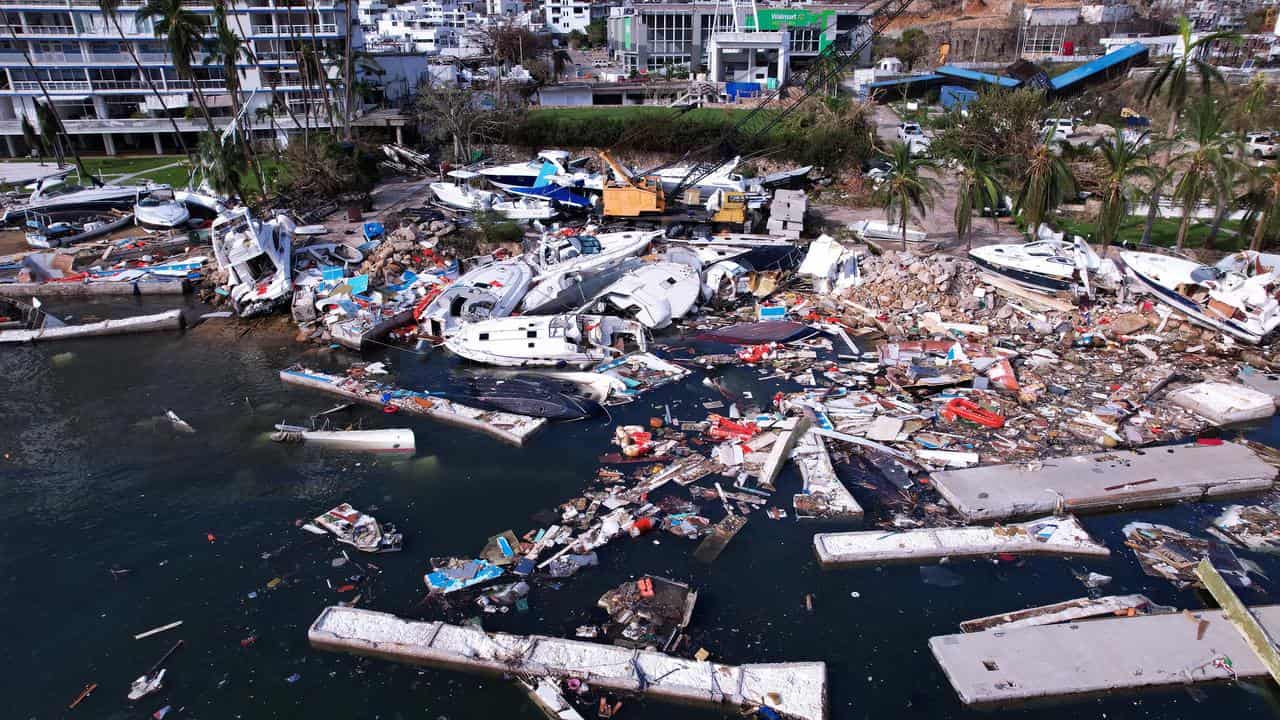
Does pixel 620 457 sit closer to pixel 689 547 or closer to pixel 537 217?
pixel 689 547

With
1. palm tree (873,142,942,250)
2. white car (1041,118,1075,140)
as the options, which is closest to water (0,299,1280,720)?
palm tree (873,142,942,250)

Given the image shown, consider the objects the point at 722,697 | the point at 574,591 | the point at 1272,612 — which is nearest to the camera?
the point at 722,697

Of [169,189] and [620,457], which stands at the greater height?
[169,189]

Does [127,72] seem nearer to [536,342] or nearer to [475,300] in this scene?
[475,300]

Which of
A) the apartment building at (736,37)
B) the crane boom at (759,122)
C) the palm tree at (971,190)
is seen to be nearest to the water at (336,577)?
the palm tree at (971,190)

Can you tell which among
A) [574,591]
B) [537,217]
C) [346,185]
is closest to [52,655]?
[574,591]

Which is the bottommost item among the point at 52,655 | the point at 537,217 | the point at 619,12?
the point at 52,655

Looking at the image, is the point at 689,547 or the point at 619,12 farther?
the point at 619,12
